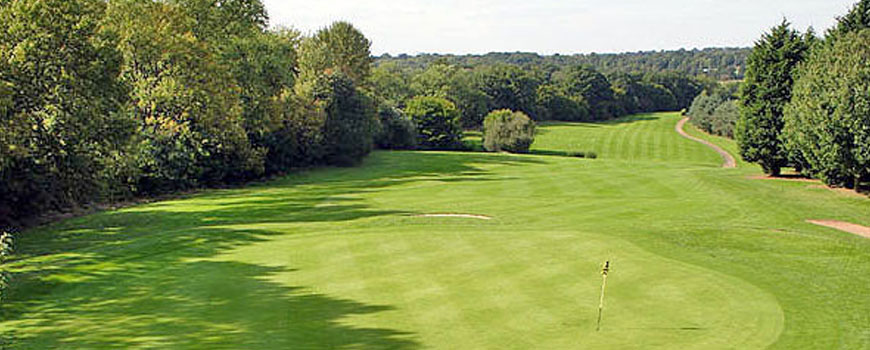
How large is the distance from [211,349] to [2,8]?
21.7m

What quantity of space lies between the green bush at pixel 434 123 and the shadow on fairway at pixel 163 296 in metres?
64.8

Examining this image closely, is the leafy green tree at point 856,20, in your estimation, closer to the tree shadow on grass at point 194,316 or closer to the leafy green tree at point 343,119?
the tree shadow on grass at point 194,316

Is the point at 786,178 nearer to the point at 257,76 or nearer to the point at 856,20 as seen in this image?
the point at 856,20

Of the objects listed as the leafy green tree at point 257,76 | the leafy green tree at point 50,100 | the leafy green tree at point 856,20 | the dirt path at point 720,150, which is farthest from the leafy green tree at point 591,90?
the leafy green tree at point 50,100

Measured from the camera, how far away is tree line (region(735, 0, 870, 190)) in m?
32.6

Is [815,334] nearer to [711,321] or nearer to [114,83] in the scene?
[711,321]

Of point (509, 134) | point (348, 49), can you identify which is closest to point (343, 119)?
point (348, 49)

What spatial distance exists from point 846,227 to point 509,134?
63.8 metres

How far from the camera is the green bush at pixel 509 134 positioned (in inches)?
3543

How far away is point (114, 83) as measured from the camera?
29016 millimetres

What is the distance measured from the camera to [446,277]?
53.4ft

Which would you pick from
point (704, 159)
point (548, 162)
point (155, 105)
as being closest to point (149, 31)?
point (155, 105)

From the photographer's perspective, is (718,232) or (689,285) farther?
(718,232)

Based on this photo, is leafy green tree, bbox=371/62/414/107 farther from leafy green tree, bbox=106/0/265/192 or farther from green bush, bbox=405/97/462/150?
leafy green tree, bbox=106/0/265/192
